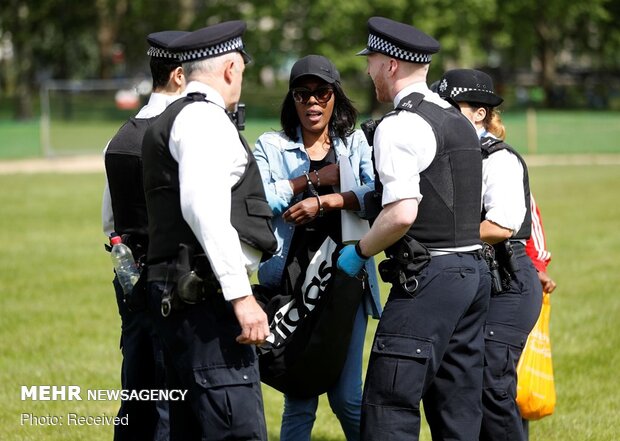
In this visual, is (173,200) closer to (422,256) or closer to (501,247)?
(422,256)

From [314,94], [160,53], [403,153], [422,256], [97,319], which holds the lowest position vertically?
[97,319]

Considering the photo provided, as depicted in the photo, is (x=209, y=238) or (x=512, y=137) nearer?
(x=209, y=238)

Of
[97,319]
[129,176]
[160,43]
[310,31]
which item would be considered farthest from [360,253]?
[310,31]

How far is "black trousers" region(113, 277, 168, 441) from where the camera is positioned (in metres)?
5.36

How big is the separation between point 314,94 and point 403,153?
123 centimetres

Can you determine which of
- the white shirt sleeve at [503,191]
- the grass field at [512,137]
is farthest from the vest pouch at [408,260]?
the grass field at [512,137]

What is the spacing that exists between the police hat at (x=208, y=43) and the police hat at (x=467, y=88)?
148 cm

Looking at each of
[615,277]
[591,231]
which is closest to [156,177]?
[615,277]

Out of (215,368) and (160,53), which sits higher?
(160,53)

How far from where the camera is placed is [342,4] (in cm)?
4244

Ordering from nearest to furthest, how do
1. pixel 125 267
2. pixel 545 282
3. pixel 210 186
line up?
pixel 210 186 < pixel 125 267 < pixel 545 282

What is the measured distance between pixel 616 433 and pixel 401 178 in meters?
3.03

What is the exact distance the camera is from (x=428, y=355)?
15.5ft

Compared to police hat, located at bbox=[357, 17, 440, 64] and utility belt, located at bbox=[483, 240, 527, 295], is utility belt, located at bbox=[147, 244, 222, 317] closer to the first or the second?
police hat, located at bbox=[357, 17, 440, 64]
